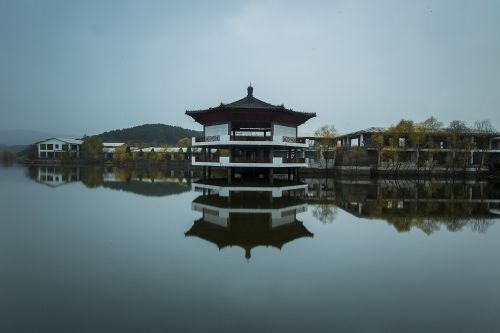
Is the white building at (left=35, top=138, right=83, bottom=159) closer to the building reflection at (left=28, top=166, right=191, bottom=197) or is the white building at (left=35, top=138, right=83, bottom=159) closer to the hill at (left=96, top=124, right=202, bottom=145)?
the building reflection at (left=28, top=166, right=191, bottom=197)

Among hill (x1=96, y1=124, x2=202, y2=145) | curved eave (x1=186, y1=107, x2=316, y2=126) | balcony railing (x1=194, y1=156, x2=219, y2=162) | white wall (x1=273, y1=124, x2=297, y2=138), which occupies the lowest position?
balcony railing (x1=194, y1=156, x2=219, y2=162)

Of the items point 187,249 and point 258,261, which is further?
point 187,249

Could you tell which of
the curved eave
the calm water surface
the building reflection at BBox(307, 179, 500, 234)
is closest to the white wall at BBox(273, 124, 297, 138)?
the curved eave

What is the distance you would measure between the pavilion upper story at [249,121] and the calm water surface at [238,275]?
1685 cm

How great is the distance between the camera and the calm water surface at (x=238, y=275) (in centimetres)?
491

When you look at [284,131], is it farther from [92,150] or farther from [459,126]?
[92,150]

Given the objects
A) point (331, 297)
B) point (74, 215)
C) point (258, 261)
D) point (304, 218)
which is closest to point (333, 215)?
point (304, 218)

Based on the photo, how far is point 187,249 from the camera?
8.48m

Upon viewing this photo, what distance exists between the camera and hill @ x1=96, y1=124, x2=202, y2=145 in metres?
140

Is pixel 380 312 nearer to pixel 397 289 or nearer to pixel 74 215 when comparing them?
pixel 397 289

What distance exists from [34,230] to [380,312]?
32.7 feet

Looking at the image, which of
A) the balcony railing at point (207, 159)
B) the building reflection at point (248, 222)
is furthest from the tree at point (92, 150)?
the building reflection at point (248, 222)

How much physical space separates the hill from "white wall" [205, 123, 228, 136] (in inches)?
4171

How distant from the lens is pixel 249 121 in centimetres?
3022
